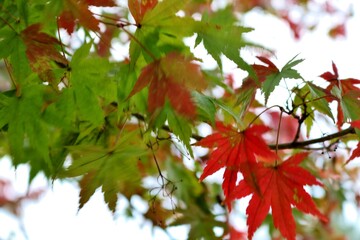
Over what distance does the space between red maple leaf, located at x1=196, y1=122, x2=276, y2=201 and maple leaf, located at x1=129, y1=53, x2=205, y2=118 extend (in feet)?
0.76

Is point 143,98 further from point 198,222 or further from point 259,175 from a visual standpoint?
point 198,222

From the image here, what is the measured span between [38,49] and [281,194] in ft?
1.82

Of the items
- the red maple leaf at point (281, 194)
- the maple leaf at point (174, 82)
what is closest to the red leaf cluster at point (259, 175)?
the red maple leaf at point (281, 194)

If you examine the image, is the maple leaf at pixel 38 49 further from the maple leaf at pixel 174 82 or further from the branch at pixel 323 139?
the branch at pixel 323 139

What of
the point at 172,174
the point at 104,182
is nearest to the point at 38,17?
the point at 104,182

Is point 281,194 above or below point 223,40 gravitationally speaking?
below

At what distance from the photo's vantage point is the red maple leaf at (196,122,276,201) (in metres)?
0.89

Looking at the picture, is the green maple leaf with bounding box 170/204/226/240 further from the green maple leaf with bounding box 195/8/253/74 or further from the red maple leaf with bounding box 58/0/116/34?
the red maple leaf with bounding box 58/0/116/34

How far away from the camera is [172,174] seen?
5.36 feet

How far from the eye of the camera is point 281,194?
0.98 m

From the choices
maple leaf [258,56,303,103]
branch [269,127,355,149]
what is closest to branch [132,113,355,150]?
branch [269,127,355,149]

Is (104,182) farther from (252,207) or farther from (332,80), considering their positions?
(332,80)

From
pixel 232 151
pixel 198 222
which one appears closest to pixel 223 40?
pixel 232 151

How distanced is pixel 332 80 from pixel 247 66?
31 cm
